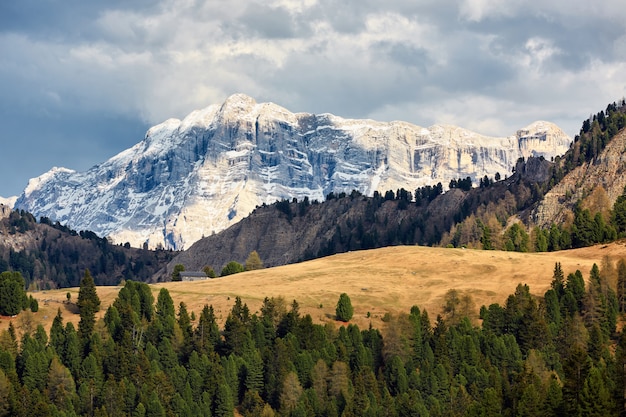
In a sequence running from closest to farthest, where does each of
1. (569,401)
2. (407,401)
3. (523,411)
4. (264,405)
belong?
1. (569,401)
2. (523,411)
3. (407,401)
4. (264,405)

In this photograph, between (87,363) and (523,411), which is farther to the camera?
(87,363)

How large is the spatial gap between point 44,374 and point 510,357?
305 feet

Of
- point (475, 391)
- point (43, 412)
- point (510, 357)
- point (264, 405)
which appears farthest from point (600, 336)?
point (43, 412)

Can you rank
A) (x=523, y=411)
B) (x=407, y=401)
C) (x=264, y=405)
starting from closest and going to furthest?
(x=523, y=411)
(x=407, y=401)
(x=264, y=405)

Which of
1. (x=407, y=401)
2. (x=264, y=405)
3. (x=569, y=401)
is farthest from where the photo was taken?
(x=264, y=405)

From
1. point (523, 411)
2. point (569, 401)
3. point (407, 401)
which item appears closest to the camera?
point (569, 401)

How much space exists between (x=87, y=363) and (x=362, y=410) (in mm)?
58925

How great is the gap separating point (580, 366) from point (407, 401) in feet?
139

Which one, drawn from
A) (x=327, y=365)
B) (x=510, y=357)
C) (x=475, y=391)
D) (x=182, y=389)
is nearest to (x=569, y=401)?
(x=475, y=391)

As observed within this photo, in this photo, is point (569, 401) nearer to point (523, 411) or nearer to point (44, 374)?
point (523, 411)

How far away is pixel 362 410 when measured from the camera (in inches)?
7042

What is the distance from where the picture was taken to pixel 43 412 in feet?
593

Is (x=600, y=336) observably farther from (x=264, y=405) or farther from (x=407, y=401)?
(x=264, y=405)

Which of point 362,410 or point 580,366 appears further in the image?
point 362,410
